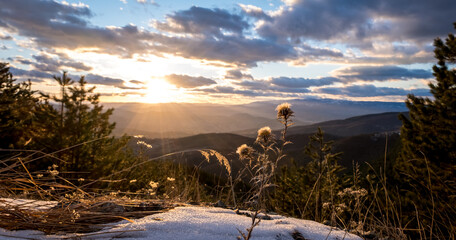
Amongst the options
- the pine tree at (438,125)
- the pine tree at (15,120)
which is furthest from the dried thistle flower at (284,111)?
the pine tree at (438,125)

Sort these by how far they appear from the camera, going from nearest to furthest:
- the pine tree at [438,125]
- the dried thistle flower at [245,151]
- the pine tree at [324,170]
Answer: the dried thistle flower at [245,151] < the pine tree at [324,170] < the pine tree at [438,125]

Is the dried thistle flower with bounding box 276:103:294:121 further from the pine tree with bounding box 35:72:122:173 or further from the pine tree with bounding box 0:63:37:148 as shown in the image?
the pine tree with bounding box 0:63:37:148

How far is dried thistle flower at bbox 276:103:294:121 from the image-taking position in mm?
2352

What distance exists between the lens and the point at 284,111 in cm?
239

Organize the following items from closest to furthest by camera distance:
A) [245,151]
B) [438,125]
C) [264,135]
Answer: [264,135], [245,151], [438,125]

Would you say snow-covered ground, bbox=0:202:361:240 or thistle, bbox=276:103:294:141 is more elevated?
thistle, bbox=276:103:294:141

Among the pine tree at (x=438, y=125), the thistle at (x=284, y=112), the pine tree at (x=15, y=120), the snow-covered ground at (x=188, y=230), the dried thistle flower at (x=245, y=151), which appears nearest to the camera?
the snow-covered ground at (x=188, y=230)

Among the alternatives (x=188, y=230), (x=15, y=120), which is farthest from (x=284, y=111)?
(x=15, y=120)

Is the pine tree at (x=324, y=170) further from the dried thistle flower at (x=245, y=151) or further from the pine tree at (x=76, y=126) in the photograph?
the pine tree at (x=76, y=126)

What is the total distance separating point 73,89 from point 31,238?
9.01 m

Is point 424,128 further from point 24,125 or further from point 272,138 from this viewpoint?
point 24,125

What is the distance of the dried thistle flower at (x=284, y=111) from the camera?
7.72ft

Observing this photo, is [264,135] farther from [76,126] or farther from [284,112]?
[76,126]

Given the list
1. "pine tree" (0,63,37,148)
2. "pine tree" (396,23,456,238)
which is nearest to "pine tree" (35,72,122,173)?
"pine tree" (0,63,37,148)
